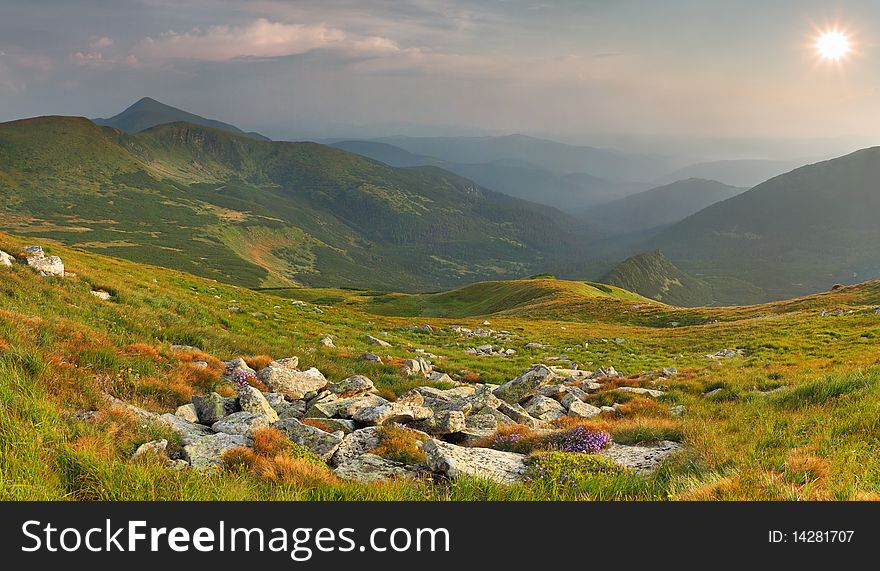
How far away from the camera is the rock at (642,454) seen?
25.2 feet

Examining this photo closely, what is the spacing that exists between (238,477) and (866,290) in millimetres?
74572

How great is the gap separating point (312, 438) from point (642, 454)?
243 inches

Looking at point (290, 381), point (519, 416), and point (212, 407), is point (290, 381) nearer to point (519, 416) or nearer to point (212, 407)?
point (212, 407)

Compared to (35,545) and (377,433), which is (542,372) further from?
(35,545)

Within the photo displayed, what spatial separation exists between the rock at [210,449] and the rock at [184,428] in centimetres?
23

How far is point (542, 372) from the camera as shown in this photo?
1725 centimetres

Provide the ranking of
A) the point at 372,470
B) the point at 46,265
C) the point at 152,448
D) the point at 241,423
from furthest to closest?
the point at 46,265 → the point at 241,423 → the point at 372,470 → the point at 152,448

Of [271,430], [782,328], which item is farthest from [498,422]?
[782,328]

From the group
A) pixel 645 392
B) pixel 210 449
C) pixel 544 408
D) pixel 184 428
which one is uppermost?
pixel 210 449

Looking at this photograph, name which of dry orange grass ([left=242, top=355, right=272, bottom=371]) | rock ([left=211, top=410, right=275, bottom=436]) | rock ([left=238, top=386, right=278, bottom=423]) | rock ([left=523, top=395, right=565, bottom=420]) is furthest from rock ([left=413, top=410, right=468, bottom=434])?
dry orange grass ([left=242, top=355, right=272, bottom=371])

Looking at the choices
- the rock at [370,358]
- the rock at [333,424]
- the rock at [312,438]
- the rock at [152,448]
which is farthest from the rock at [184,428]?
the rock at [370,358]

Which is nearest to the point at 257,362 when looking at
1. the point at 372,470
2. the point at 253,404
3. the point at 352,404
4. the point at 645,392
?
the point at 253,404

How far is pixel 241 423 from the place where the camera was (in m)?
8.73

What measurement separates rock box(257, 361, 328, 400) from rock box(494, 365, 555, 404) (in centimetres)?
648
